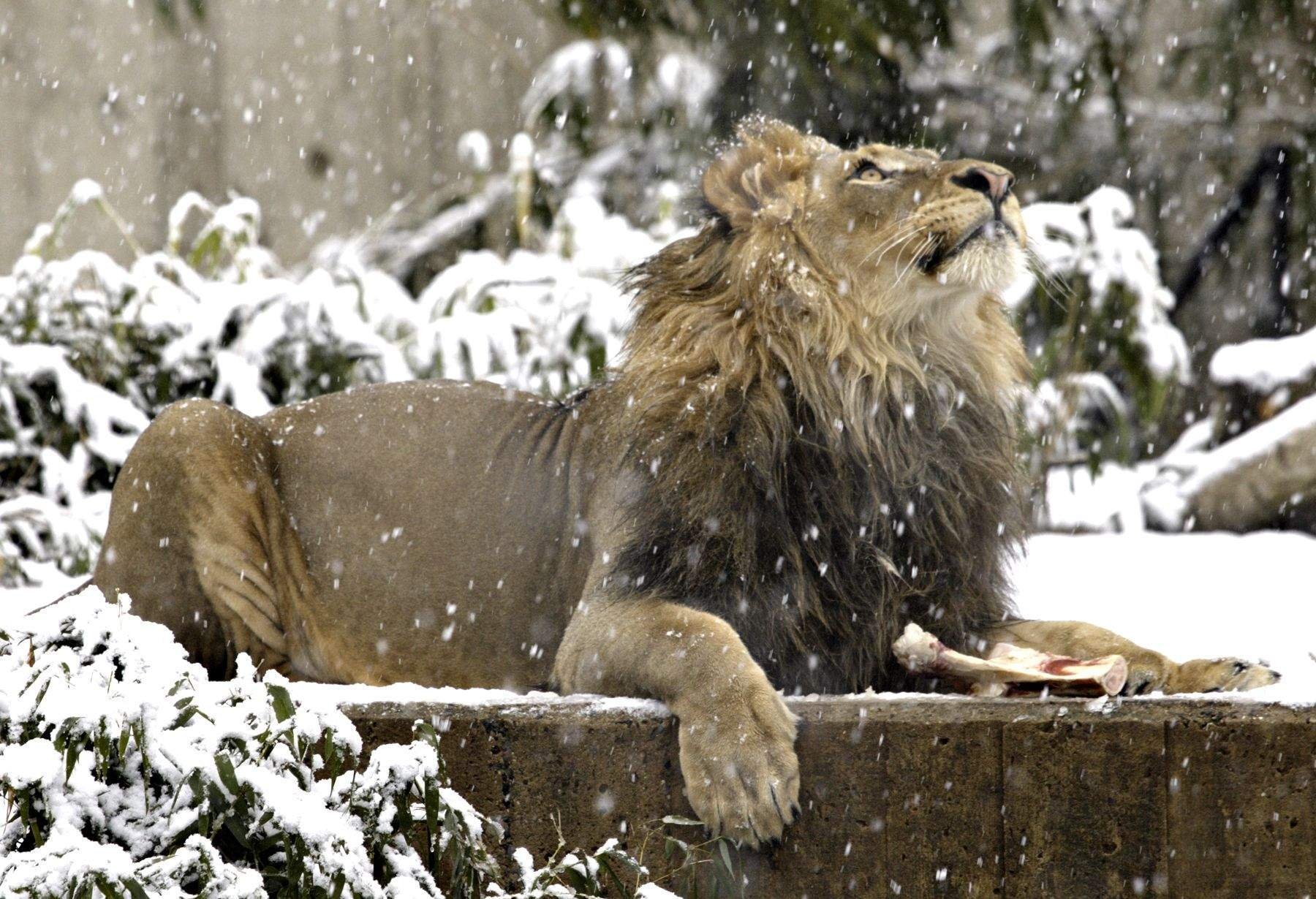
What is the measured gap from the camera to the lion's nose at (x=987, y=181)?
9.93ft

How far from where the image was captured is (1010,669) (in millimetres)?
2709

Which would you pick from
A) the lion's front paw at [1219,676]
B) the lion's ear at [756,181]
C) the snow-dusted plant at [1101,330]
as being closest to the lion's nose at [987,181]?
the lion's ear at [756,181]

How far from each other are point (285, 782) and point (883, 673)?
4.32ft

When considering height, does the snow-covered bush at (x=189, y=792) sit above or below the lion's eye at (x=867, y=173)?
below

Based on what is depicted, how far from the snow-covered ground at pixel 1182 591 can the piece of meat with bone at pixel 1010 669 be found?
1.35 ft

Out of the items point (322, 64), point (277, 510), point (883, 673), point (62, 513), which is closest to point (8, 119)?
point (322, 64)

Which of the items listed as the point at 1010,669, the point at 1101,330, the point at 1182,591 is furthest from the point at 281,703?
the point at 1101,330

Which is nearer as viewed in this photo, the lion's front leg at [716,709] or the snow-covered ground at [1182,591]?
the lion's front leg at [716,709]

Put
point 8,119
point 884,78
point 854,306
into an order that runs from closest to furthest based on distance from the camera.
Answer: point 854,306 < point 884,78 < point 8,119

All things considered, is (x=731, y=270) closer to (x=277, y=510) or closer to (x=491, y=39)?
(x=277, y=510)

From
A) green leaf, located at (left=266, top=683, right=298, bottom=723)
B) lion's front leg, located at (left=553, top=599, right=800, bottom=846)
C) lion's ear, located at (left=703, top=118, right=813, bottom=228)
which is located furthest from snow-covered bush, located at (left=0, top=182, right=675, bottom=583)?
green leaf, located at (left=266, top=683, right=298, bottom=723)

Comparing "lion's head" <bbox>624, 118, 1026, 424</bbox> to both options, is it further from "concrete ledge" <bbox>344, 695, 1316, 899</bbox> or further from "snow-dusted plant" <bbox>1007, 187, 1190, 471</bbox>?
"snow-dusted plant" <bbox>1007, 187, 1190, 471</bbox>

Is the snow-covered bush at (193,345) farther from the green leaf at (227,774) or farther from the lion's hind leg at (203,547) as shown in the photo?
the green leaf at (227,774)

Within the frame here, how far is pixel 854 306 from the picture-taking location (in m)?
3.21
